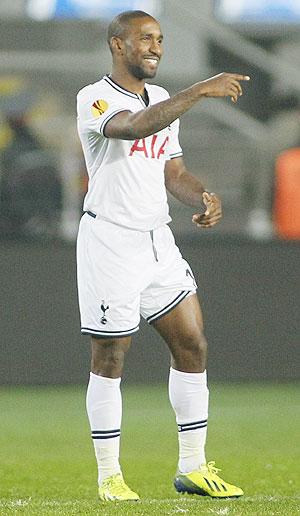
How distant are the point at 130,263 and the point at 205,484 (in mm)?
1057

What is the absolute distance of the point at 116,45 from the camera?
21.5 ft

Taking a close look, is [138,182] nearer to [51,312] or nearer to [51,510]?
[51,510]

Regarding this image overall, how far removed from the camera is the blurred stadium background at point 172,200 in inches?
447

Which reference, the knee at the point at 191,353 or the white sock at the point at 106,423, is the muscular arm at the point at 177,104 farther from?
the white sock at the point at 106,423

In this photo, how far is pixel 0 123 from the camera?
37.9 feet

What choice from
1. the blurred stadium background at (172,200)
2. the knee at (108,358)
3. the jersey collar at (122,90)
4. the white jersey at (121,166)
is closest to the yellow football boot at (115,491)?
the knee at (108,358)

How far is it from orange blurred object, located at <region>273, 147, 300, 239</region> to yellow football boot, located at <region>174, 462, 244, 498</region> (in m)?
5.25

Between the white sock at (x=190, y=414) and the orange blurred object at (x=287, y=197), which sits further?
the orange blurred object at (x=287, y=197)

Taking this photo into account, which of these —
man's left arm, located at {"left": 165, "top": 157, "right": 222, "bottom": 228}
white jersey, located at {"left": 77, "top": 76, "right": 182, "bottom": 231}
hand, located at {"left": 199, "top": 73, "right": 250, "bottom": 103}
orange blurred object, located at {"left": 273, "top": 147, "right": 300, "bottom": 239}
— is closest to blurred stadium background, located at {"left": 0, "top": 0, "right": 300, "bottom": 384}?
orange blurred object, located at {"left": 273, "top": 147, "right": 300, "bottom": 239}

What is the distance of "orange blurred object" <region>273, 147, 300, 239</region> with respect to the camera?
1184 cm

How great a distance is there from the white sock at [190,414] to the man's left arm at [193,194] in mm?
726

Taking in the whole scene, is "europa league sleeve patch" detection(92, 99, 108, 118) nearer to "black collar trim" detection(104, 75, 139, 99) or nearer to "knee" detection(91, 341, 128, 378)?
"black collar trim" detection(104, 75, 139, 99)

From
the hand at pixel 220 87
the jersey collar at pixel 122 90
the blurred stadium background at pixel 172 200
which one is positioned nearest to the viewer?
the hand at pixel 220 87

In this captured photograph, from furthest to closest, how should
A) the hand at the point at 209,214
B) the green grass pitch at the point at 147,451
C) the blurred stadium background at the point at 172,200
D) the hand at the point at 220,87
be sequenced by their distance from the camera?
the blurred stadium background at the point at 172,200, the hand at the point at 209,214, the green grass pitch at the point at 147,451, the hand at the point at 220,87
